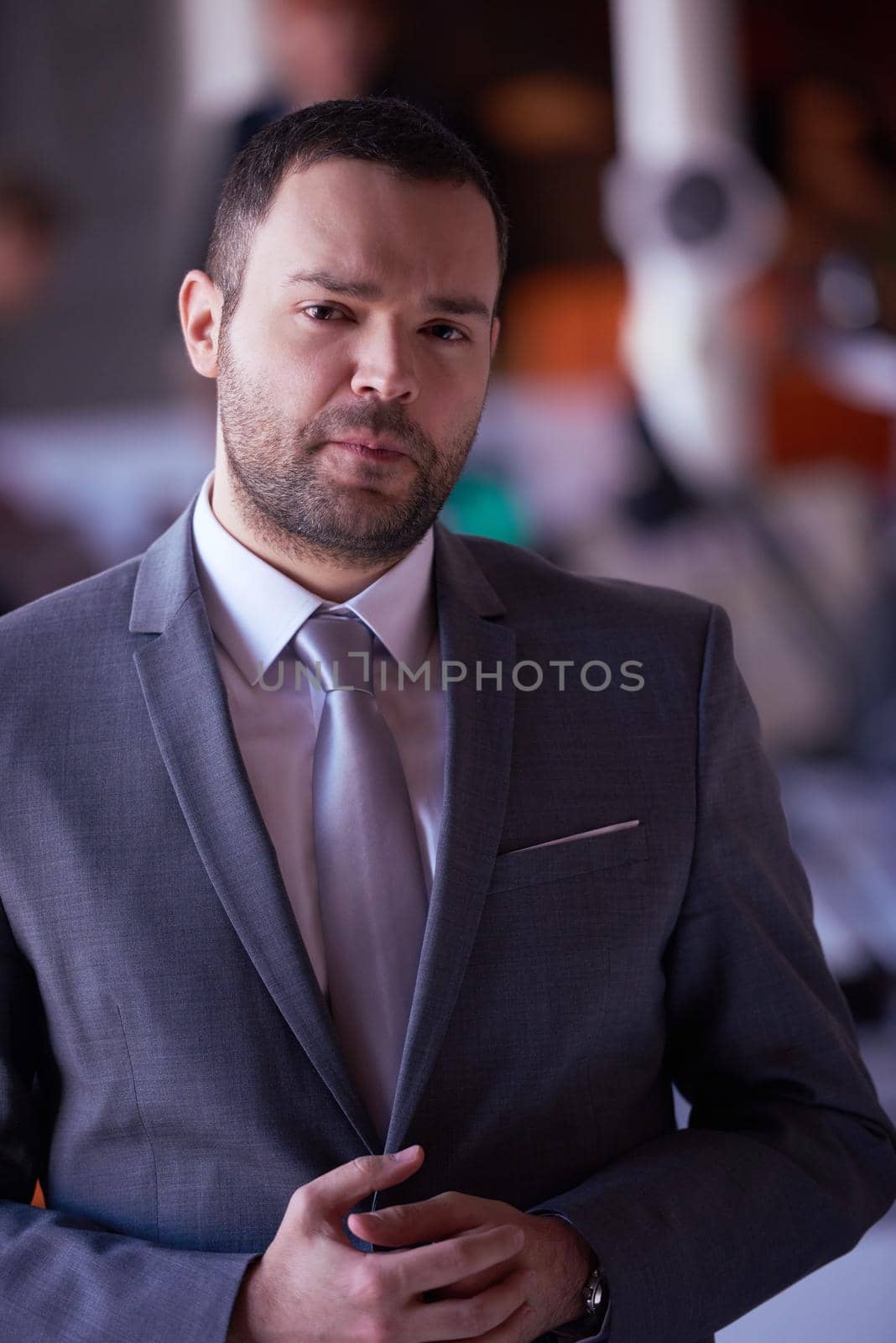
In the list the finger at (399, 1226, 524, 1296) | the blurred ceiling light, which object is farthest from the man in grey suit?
the blurred ceiling light

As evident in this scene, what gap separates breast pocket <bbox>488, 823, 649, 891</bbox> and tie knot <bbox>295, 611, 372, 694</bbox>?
0.78 feet

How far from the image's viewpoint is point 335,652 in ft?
4.47

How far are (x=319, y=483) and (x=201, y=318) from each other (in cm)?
29

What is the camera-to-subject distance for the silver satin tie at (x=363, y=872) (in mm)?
1256

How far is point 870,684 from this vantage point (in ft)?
10.2

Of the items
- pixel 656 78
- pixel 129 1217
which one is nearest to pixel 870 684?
pixel 656 78

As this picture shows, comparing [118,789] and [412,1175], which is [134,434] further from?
[412,1175]

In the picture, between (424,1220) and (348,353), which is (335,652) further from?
(424,1220)

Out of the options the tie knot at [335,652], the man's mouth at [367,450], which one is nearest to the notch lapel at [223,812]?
the tie knot at [335,652]

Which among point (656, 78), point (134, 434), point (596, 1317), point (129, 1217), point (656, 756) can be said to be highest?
point (656, 78)

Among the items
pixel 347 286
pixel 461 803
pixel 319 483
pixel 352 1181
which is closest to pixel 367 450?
pixel 319 483

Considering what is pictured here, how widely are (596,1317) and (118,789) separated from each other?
0.68 m

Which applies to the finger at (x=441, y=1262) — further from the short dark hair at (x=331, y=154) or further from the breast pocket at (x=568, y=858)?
the short dark hair at (x=331, y=154)

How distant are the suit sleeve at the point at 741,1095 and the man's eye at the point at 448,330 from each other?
0.44m
